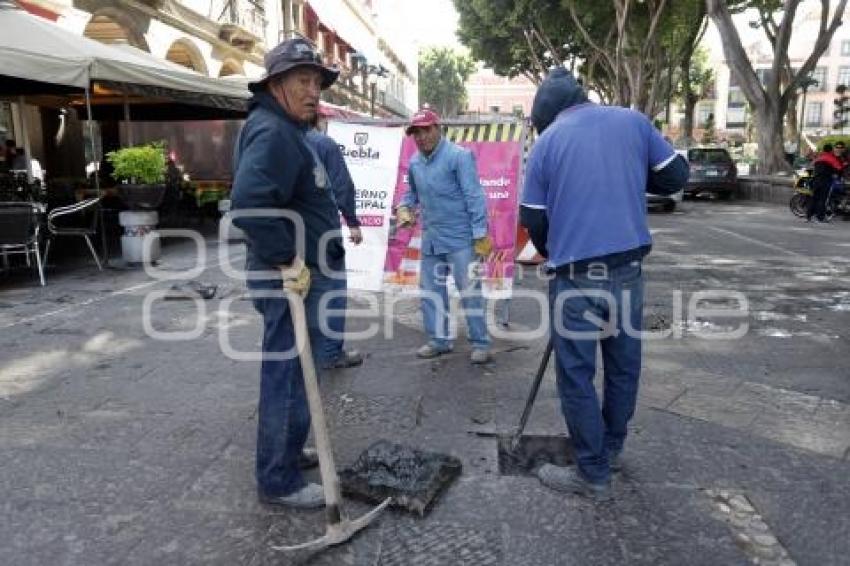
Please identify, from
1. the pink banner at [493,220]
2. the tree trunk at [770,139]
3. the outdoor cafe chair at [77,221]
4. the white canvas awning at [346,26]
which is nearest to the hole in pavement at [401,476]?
the pink banner at [493,220]

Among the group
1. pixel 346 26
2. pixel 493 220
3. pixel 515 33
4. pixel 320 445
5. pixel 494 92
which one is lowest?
pixel 320 445

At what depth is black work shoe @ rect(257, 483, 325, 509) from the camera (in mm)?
3055

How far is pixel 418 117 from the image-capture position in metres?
4.87

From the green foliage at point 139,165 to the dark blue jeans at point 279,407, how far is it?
6.93 m

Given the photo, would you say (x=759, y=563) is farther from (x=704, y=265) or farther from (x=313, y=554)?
(x=704, y=265)

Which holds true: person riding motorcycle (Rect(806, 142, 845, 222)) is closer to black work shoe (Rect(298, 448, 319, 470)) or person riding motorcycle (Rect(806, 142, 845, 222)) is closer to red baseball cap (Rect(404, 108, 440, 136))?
red baseball cap (Rect(404, 108, 440, 136))

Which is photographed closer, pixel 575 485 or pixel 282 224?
pixel 282 224

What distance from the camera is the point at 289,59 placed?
273 centimetres

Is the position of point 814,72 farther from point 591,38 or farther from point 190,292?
point 190,292

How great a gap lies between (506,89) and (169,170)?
289 feet

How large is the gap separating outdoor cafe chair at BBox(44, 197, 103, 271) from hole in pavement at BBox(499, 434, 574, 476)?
6502mm

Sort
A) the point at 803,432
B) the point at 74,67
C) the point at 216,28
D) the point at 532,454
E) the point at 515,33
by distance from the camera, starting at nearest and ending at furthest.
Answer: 1. the point at 532,454
2. the point at 803,432
3. the point at 74,67
4. the point at 216,28
5. the point at 515,33

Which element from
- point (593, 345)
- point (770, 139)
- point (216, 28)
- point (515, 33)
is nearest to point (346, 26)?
point (515, 33)

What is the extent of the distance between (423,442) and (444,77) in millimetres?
81434
